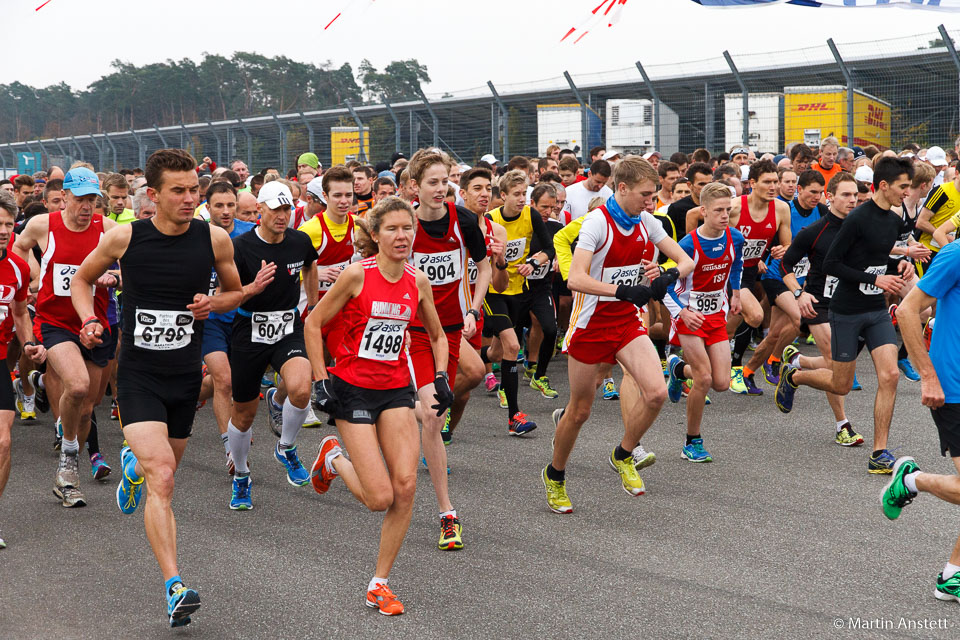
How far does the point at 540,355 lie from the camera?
10516 millimetres

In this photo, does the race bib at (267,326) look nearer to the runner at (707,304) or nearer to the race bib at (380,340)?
the race bib at (380,340)

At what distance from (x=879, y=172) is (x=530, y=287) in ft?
11.8

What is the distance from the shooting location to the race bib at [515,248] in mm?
9742

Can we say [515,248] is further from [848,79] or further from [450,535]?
[848,79]

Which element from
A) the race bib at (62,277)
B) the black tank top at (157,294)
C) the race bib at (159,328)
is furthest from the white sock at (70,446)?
the race bib at (159,328)

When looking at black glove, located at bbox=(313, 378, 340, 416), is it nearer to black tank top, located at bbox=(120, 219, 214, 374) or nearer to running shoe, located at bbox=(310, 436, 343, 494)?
running shoe, located at bbox=(310, 436, 343, 494)

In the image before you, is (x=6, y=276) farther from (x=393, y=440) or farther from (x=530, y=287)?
(x=530, y=287)

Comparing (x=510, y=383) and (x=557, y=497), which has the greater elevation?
(x=510, y=383)

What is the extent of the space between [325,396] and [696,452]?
12.3 ft

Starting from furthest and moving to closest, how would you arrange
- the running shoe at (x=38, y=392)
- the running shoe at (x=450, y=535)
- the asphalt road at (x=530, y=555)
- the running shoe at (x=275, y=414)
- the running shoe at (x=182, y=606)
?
the running shoe at (x=38, y=392)
the running shoe at (x=275, y=414)
the running shoe at (x=450, y=535)
the asphalt road at (x=530, y=555)
the running shoe at (x=182, y=606)

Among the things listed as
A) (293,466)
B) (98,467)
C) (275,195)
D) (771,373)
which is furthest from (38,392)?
(771,373)

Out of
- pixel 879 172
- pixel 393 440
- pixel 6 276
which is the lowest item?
pixel 393 440

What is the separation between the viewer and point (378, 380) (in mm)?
5211

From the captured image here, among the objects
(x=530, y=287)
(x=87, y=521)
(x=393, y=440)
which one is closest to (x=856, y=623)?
(x=393, y=440)
